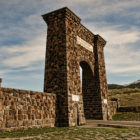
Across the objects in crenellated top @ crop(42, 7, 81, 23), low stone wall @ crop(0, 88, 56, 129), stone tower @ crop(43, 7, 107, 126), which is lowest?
low stone wall @ crop(0, 88, 56, 129)

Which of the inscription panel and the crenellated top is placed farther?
the inscription panel

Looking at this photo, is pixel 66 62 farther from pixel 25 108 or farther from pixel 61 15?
pixel 25 108

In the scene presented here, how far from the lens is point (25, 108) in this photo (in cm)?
834

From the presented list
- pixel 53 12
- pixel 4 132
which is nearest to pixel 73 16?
pixel 53 12

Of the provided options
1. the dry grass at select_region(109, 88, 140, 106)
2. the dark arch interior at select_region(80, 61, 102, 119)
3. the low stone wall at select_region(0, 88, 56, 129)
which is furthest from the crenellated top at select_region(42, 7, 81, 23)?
the dry grass at select_region(109, 88, 140, 106)

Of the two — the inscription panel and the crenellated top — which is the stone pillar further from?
the crenellated top

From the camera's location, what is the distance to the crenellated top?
38.5ft

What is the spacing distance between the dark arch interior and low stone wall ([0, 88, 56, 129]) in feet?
19.2

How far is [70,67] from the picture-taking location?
11.3 meters

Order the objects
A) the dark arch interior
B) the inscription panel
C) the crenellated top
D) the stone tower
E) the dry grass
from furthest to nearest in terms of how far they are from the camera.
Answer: the dry grass → the dark arch interior → the inscription panel → the crenellated top → the stone tower

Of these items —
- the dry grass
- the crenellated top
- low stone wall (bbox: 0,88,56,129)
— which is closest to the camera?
low stone wall (bbox: 0,88,56,129)

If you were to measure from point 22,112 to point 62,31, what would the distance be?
5717 mm

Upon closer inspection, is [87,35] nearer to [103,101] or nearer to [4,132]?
[103,101]

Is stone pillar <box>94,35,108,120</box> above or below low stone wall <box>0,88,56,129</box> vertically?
above
